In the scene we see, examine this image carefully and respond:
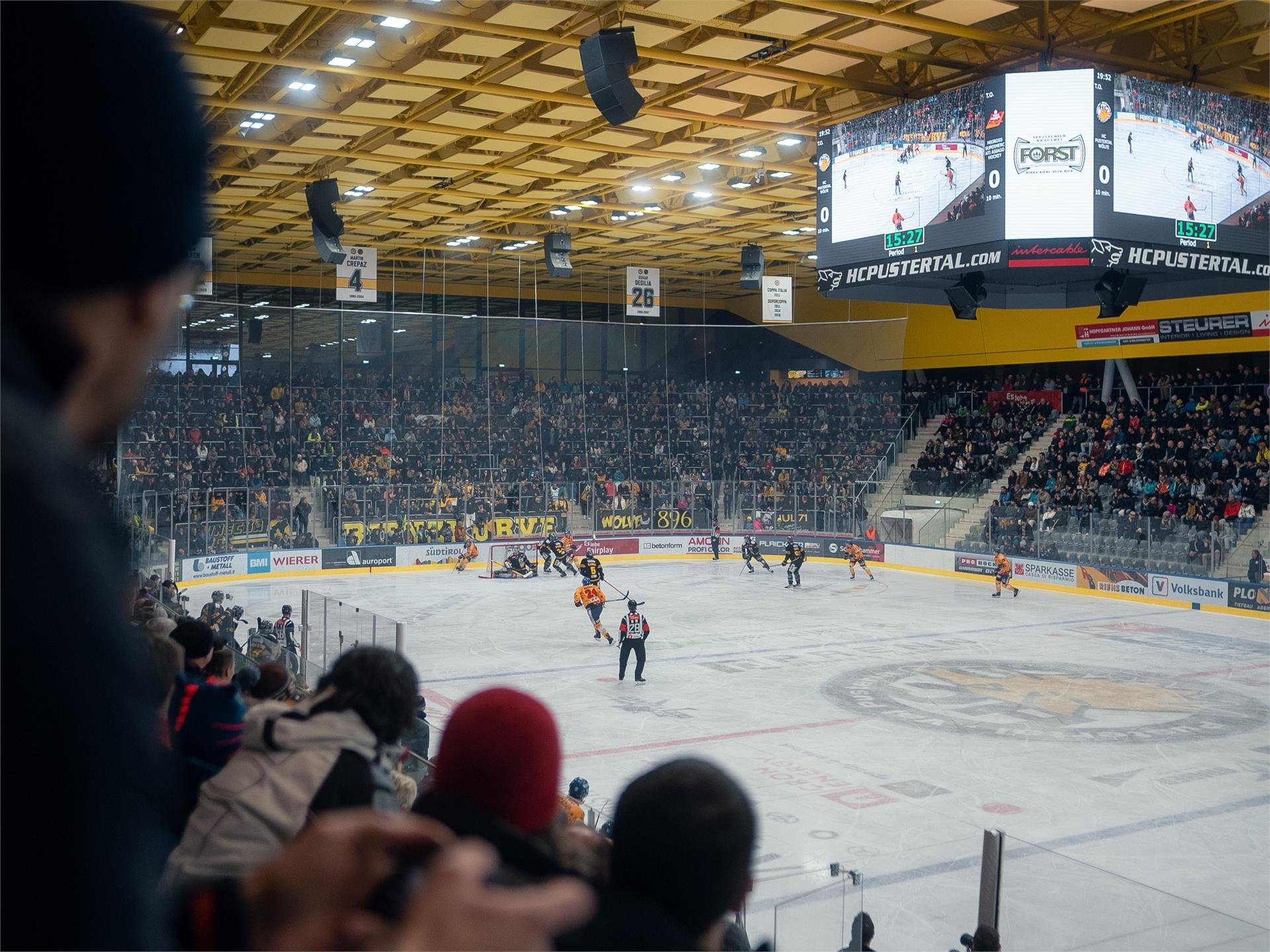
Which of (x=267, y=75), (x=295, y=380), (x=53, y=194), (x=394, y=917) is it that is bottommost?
(x=394, y=917)

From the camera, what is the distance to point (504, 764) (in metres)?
1.45

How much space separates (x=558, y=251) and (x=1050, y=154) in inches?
656

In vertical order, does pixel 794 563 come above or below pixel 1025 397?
below

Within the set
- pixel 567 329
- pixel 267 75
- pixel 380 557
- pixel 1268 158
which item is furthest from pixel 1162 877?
pixel 567 329

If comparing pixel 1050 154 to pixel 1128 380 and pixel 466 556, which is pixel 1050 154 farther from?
pixel 466 556

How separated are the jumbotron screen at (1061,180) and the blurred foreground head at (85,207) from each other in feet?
47.4

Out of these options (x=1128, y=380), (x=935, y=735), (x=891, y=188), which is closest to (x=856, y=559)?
(x=1128, y=380)

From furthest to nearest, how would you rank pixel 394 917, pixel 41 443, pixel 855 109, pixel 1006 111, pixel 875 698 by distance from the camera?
pixel 855 109, pixel 875 698, pixel 1006 111, pixel 394 917, pixel 41 443

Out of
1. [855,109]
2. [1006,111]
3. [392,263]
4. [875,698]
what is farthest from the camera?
[392,263]

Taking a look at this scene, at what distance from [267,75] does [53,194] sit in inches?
788

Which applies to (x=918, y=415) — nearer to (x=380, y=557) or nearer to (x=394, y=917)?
(x=380, y=557)

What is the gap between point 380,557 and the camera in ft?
109

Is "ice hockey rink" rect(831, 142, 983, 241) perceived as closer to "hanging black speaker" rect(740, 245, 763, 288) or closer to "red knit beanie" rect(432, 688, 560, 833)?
"hanging black speaker" rect(740, 245, 763, 288)

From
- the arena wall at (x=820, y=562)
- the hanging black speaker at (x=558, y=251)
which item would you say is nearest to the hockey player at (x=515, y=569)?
the arena wall at (x=820, y=562)
